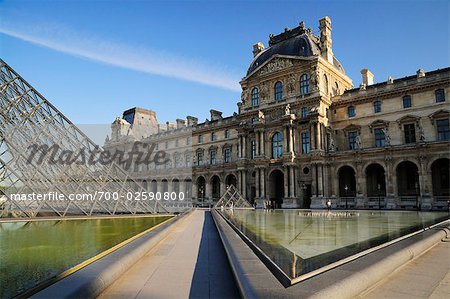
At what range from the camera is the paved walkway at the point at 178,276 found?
4363 mm

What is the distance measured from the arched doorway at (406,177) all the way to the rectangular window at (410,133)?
7.71 feet

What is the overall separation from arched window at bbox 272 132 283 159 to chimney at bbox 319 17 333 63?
11.1 m

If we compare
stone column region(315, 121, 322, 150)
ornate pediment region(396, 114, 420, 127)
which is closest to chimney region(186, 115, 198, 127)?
stone column region(315, 121, 322, 150)

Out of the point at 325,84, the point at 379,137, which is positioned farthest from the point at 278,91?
the point at 379,137

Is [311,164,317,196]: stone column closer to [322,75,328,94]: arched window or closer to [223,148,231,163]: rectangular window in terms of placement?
[322,75,328,94]: arched window

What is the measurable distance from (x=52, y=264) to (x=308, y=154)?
109 feet

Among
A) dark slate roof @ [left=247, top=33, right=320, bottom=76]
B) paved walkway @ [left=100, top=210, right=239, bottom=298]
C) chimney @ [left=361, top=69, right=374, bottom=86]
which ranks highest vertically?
dark slate roof @ [left=247, top=33, right=320, bottom=76]

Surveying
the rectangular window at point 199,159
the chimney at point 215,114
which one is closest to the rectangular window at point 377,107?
the rectangular window at point 199,159

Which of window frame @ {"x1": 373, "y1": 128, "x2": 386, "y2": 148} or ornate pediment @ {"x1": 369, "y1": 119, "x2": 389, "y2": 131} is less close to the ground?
ornate pediment @ {"x1": 369, "y1": 119, "x2": 389, "y2": 131}

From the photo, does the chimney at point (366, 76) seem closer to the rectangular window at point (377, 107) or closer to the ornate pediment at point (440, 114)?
the rectangular window at point (377, 107)

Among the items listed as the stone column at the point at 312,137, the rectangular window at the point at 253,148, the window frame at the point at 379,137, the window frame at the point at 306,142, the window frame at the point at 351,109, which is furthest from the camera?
the rectangular window at the point at 253,148

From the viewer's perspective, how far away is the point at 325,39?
4088cm

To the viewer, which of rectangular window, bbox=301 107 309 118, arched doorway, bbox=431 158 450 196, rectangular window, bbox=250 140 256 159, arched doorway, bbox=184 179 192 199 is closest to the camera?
arched doorway, bbox=431 158 450 196

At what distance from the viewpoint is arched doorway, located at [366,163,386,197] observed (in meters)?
35.0
